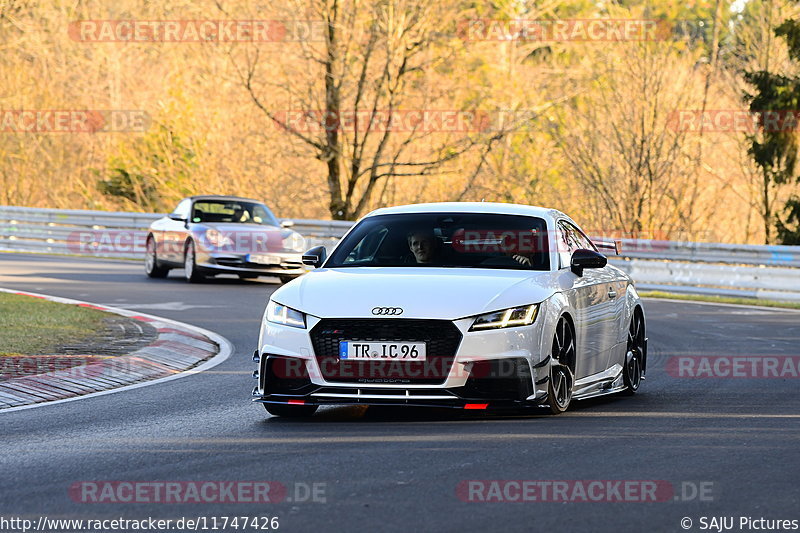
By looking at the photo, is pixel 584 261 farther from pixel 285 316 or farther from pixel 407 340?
pixel 285 316

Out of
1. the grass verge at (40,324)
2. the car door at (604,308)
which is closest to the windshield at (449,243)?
the car door at (604,308)

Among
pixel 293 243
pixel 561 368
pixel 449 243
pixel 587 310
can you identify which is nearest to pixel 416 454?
pixel 561 368

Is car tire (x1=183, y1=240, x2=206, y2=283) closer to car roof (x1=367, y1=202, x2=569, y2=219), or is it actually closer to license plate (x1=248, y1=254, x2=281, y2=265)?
license plate (x1=248, y1=254, x2=281, y2=265)

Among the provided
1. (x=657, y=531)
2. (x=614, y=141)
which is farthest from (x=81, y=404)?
(x=614, y=141)

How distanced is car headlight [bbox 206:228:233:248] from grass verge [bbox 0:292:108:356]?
516 cm

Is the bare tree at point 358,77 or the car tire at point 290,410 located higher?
the bare tree at point 358,77

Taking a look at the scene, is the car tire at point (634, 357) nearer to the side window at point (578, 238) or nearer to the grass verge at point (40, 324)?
the side window at point (578, 238)

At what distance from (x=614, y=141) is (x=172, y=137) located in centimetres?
1295

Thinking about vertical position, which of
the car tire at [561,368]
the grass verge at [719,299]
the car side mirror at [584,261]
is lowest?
the grass verge at [719,299]

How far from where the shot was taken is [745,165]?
4212 centimetres

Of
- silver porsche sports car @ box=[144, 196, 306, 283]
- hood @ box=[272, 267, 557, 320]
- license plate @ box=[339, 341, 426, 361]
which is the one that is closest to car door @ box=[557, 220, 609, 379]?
hood @ box=[272, 267, 557, 320]

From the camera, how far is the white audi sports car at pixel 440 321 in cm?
856

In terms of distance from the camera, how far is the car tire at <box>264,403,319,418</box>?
30.4 ft

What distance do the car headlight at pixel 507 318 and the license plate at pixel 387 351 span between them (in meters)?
0.36
